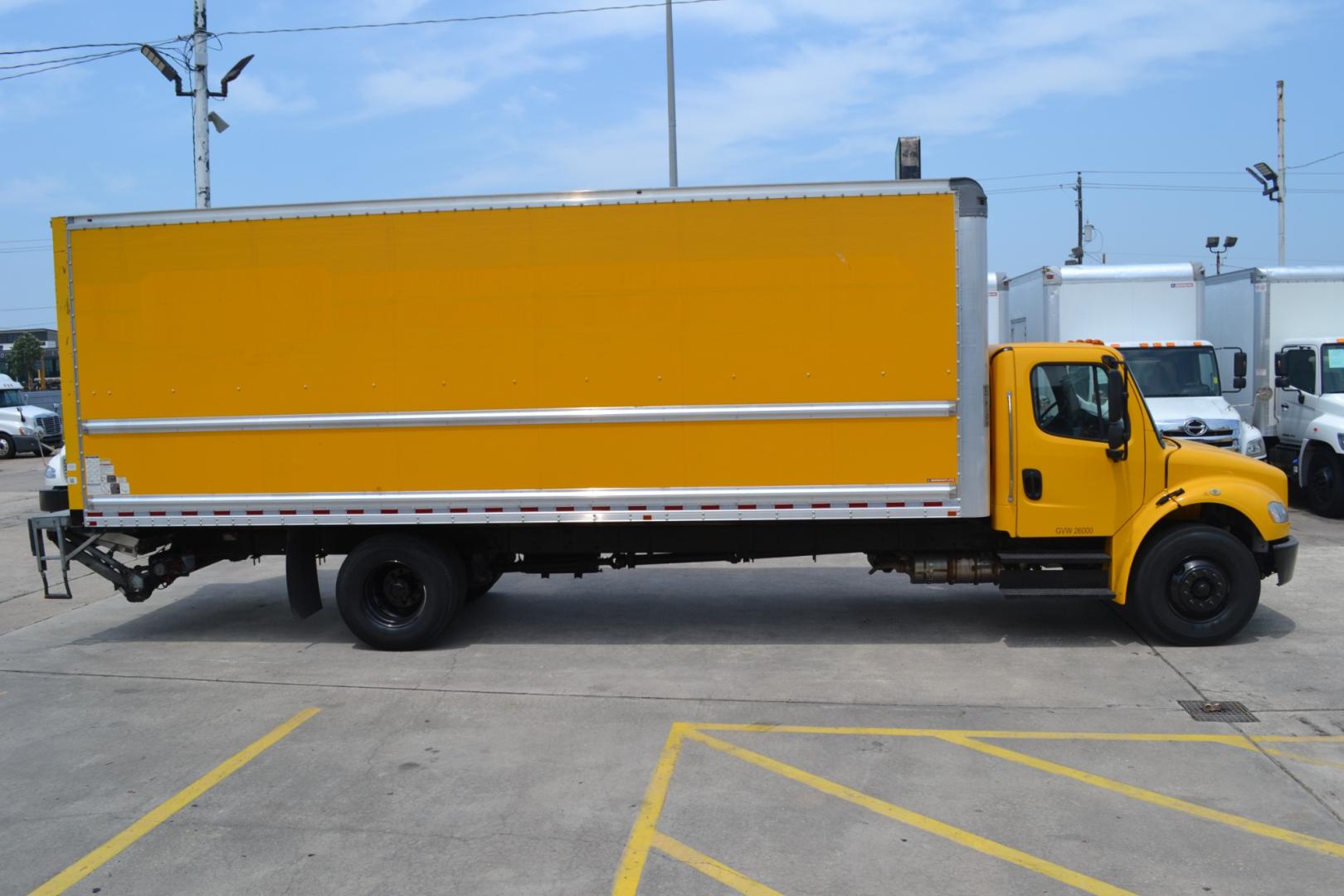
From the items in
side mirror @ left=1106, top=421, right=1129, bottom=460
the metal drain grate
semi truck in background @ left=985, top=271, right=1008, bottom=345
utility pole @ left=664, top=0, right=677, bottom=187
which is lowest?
the metal drain grate

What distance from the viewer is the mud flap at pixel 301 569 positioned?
8.41 m

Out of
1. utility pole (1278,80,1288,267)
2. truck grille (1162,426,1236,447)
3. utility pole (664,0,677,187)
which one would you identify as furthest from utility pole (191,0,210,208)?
utility pole (1278,80,1288,267)

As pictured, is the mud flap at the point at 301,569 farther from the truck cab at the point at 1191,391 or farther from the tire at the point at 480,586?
the truck cab at the point at 1191,391

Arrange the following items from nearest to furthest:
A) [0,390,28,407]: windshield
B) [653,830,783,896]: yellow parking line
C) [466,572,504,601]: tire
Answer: [653,830,783,896]: yellow parking line, [466,572,504,601]: tire, [0,390,28,407]: windshield

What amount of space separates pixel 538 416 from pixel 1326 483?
11.9m

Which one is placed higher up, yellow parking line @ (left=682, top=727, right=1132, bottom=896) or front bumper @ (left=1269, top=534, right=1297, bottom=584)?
front bumper @ (left=1269, top=534, right=1297, bottom=584)

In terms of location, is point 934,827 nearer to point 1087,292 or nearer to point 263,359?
point 263,359

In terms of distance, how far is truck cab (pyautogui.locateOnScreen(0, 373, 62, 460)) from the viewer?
2973 centimetres

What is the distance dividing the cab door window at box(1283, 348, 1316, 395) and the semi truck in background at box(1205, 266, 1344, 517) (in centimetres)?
1

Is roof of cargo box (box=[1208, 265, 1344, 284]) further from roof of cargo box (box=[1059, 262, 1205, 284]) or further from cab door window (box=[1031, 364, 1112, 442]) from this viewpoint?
cab door window (box=[1031, 364, 1112, 442])

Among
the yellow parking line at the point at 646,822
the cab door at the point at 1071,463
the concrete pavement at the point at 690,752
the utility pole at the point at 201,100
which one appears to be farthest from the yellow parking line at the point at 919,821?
the utility pole at the point at 201,100

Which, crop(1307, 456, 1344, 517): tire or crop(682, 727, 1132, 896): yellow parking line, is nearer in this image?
crop(682, 727, 1132, 896): yellow parking line

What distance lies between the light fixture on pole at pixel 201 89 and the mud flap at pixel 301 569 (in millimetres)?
10447

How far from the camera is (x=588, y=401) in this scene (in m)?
7.76
